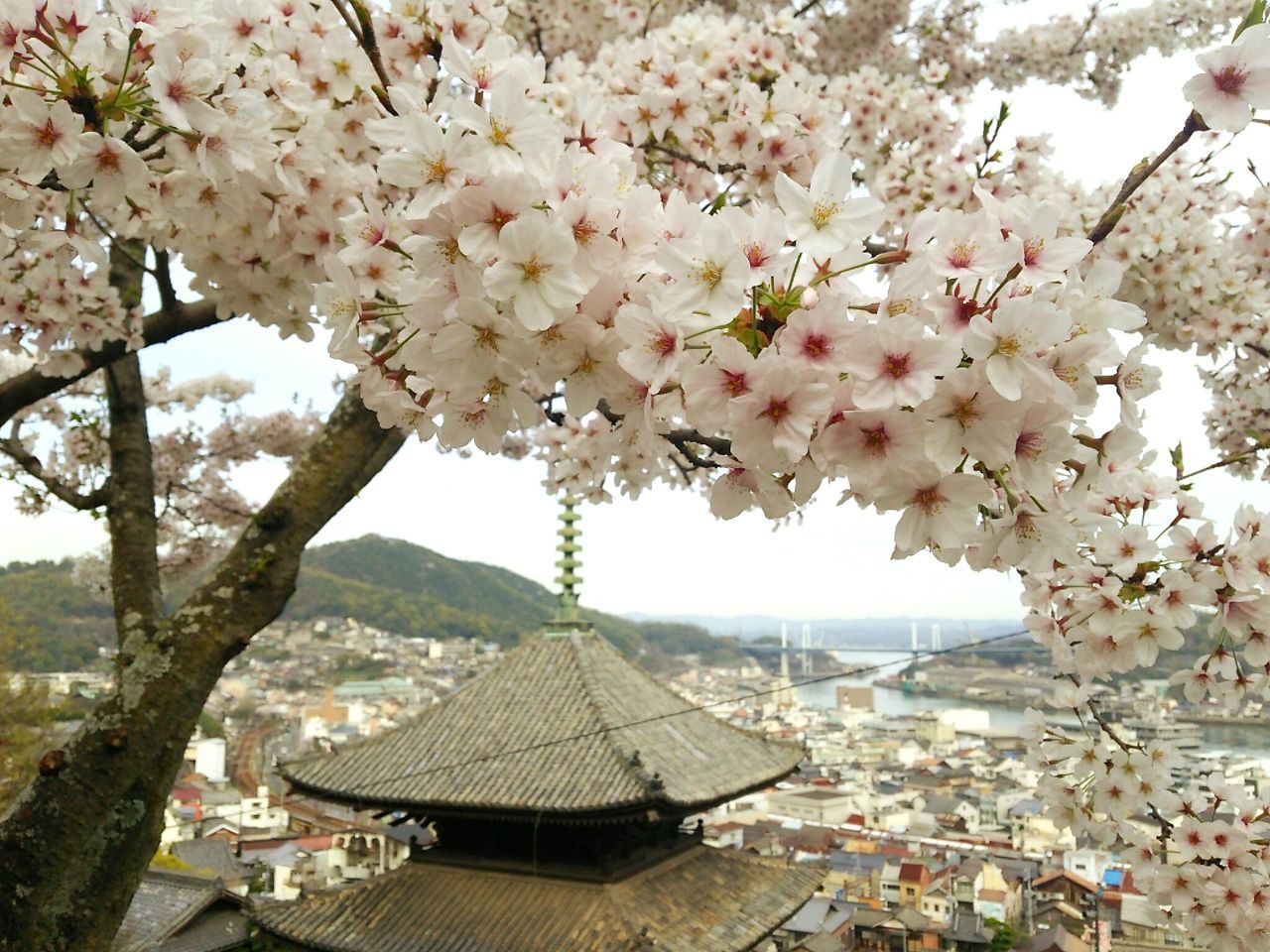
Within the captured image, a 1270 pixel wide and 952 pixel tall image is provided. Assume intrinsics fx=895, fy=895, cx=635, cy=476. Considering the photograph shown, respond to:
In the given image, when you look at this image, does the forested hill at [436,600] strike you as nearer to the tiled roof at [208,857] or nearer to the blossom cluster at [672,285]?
the tiled roof at [208,857]

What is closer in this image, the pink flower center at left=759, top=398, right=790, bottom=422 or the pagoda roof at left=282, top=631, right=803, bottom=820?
the pink flower center at left=759, top=398, right=790, bottom=422

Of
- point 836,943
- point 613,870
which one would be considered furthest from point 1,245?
point 836,943

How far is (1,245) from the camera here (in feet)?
6.19

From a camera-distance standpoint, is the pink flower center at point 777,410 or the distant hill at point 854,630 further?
the distant hill at point 854,630

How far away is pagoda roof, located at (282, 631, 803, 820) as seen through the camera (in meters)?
8.62

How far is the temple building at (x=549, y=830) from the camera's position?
8.41 m

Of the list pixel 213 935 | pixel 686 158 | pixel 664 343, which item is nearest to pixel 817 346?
pixel 664 343

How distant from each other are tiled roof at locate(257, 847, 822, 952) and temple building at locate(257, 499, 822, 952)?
2 centimetres

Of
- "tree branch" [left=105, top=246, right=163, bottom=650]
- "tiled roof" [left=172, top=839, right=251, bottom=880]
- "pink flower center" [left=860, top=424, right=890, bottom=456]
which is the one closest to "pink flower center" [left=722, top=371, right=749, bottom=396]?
"pink flower center" [left=860, top=424, right=890, bottom=456]

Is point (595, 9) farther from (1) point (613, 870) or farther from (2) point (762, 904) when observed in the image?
(2) point (762, 904)

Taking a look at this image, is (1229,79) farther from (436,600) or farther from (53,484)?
(436,600)

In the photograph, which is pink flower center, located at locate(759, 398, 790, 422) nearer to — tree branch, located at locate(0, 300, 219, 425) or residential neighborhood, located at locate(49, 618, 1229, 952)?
residential neighborhood, located at locate(49, 618, 1229, 952)

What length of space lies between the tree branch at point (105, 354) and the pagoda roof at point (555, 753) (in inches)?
229

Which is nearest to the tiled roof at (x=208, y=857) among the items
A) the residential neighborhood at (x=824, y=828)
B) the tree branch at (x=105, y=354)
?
the residential neighborhood at (x=824, y=828)
